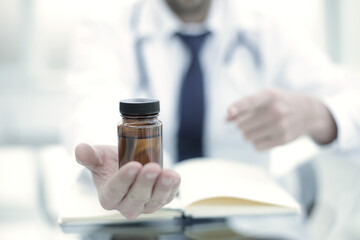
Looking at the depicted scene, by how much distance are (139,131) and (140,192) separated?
7 centimetres

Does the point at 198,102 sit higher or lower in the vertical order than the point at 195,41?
lower

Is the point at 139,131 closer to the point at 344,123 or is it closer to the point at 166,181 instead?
the point at 166,181

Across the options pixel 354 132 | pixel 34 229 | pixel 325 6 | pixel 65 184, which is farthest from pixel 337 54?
pixel 34 229

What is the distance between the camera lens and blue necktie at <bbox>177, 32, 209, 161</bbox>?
3.65ft

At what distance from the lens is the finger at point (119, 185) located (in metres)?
0.44

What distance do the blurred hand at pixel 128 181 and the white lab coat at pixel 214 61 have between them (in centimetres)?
55

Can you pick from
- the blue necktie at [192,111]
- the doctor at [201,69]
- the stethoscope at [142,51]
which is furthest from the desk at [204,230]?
the stethoscope at [142,51]

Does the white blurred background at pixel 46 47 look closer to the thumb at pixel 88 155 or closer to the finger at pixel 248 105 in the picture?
the finger at pixel 248 105

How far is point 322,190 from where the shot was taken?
0.82 meters

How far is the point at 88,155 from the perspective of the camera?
509 millimetres

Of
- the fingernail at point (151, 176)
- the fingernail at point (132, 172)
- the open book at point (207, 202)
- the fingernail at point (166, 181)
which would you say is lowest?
the open book at point (207, 202)

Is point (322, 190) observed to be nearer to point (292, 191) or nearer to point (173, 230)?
point (292, 191)

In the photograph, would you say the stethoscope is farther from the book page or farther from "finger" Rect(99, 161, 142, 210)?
"finger" Rect(99, 161, 142, 210)

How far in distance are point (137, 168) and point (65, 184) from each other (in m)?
0.45
